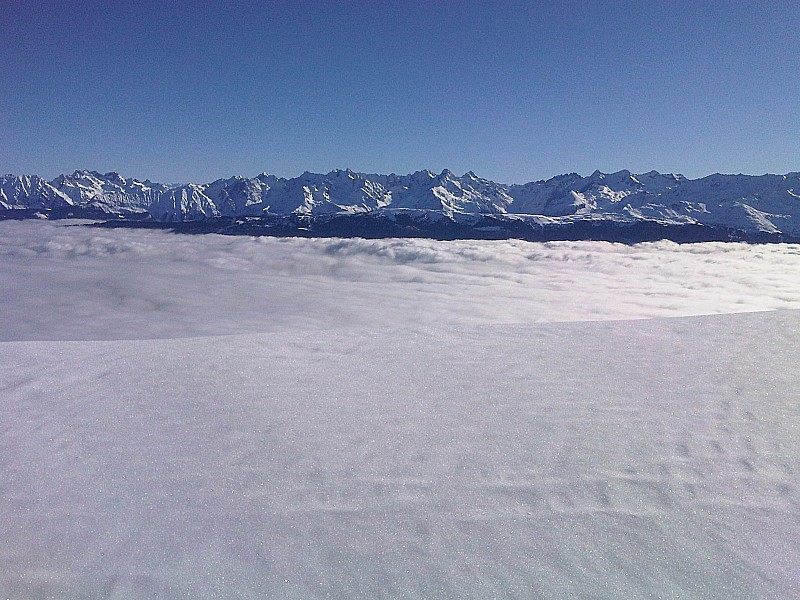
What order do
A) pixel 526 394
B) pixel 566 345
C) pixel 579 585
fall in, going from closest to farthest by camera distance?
pixel 579 585 < pixel 526 394 < pixel 566 345

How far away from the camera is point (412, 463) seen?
716 cm

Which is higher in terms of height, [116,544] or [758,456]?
[758,456]

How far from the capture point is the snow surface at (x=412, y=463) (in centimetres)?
531

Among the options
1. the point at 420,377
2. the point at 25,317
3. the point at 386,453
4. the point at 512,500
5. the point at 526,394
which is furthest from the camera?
the point at 25,317

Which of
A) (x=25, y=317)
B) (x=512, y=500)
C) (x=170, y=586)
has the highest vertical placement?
(x=512, y=500)

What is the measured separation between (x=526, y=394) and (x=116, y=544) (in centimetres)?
673

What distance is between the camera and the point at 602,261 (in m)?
164

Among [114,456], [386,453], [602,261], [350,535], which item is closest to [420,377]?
[386,453]

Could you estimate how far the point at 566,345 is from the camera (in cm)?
1212

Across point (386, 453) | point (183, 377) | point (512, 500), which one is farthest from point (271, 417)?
point (512, 500)

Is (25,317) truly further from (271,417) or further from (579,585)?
(579,585)

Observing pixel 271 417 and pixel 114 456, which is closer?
pixel 114 456

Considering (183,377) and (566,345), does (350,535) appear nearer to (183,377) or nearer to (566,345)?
(183,377)

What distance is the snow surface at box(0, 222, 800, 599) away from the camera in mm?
5309
